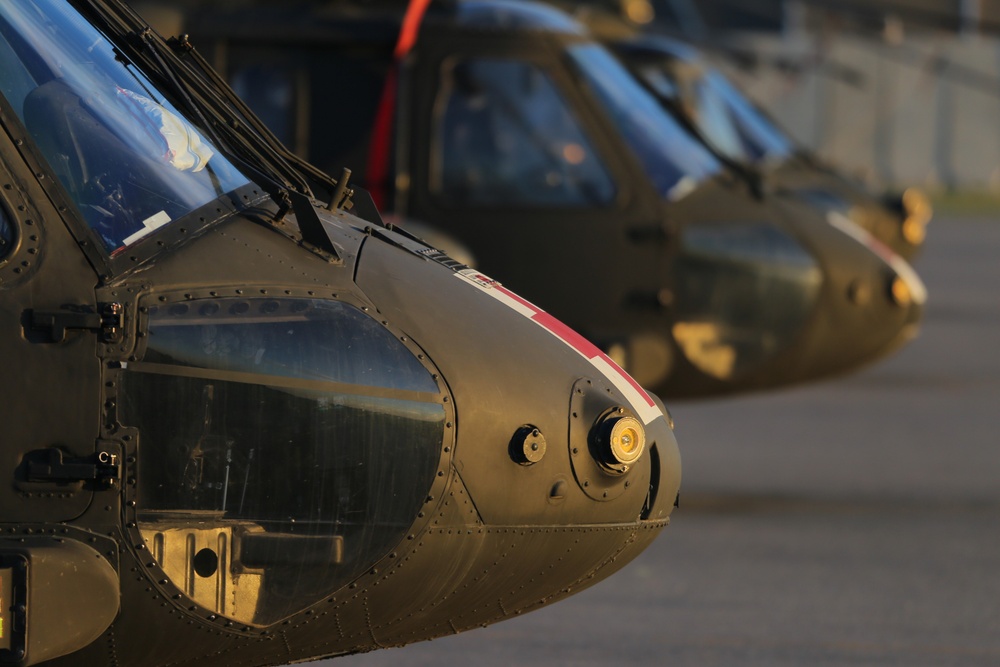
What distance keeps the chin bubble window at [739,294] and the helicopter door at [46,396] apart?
540 cm

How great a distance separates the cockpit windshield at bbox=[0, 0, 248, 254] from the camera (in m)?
4.09

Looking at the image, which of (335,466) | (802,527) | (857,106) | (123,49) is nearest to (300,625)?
(335,466)

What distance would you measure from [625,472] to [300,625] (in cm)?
84

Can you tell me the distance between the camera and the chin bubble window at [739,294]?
9.07 meters

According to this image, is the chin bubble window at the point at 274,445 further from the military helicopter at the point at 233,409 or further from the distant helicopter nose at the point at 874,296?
the distant helicopter nose at the point at 874,296

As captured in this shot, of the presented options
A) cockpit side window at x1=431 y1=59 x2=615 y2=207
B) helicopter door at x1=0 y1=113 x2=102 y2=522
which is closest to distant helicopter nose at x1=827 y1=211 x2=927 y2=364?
cockpit side window at x1=431 y1=59 x2=615 y2=207

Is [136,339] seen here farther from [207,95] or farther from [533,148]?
[533,148]

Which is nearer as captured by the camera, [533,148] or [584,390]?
[584,390]

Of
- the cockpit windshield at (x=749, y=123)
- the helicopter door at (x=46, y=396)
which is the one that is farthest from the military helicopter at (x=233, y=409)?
the cockpit windshield at (x=749, y=123)

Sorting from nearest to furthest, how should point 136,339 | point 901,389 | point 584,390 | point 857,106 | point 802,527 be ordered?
point 136,339 → point 584,390 → point 802,527 → point 901,389 → point 857,106

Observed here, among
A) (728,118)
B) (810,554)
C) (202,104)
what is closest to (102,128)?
(202,104)

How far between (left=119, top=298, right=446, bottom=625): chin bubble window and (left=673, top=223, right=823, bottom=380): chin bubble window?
5.08 meters

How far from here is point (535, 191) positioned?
915cm

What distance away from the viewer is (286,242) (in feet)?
13.7
